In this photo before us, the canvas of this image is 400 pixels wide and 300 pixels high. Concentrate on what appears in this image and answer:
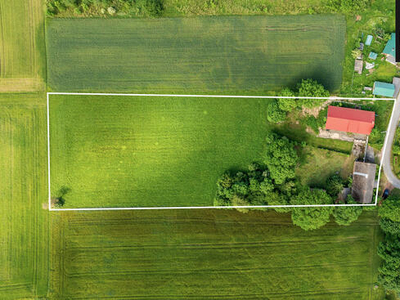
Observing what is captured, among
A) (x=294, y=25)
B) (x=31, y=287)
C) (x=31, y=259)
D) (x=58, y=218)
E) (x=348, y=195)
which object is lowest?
(x=31, y=287)

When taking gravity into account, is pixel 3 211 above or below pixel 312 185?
below

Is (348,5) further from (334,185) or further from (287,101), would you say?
(334,185)

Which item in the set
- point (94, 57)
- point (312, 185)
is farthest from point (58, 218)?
point (312, 185)

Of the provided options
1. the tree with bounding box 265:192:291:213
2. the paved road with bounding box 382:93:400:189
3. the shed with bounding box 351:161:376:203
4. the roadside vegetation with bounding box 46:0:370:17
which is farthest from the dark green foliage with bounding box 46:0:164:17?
the paved road with bounding box 382:93:400:189

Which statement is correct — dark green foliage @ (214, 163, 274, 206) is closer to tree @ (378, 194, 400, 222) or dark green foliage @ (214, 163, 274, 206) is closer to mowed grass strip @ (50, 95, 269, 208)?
mowed grass strip @ (50, 95, 269, 208)

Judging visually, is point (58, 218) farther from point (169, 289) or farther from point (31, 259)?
point (169, 289)
